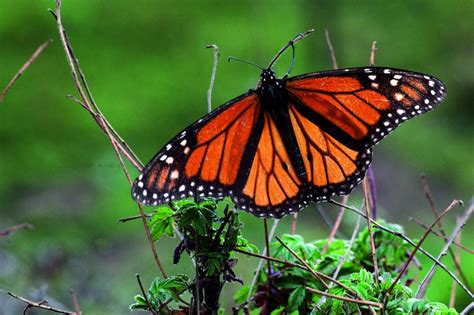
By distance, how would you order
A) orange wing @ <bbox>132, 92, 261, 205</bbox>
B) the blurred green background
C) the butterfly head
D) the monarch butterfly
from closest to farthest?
orange wing @ <bbox>132, 92, 261, 205</bbox>
the monarch butterfly
the butterfly head
the blurred green background

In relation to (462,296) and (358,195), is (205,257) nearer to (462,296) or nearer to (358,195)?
(462,296)

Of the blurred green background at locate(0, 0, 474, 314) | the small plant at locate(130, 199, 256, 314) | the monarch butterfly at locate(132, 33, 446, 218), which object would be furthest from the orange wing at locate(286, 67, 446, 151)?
the blurred green background at locate(0, 0, 474, 314)

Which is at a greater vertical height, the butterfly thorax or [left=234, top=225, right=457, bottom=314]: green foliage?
the butterfly thorax

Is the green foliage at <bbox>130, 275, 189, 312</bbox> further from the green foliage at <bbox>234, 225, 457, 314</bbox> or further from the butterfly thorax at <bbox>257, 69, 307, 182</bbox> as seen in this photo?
the butterfly thorax at <bbox>257, 69, 307, 182</bbox>

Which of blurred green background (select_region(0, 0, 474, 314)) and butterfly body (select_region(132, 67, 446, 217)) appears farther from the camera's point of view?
blurred green background (select_region(0, 0, 474, 314))

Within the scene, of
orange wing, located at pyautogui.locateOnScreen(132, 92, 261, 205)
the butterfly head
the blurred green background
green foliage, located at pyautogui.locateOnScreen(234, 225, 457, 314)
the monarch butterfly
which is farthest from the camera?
the blurred green background

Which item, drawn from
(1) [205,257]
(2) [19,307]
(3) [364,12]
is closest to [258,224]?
(2) [19,307]

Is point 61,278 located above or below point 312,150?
below

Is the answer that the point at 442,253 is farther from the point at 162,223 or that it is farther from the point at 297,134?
the point at 297,134
